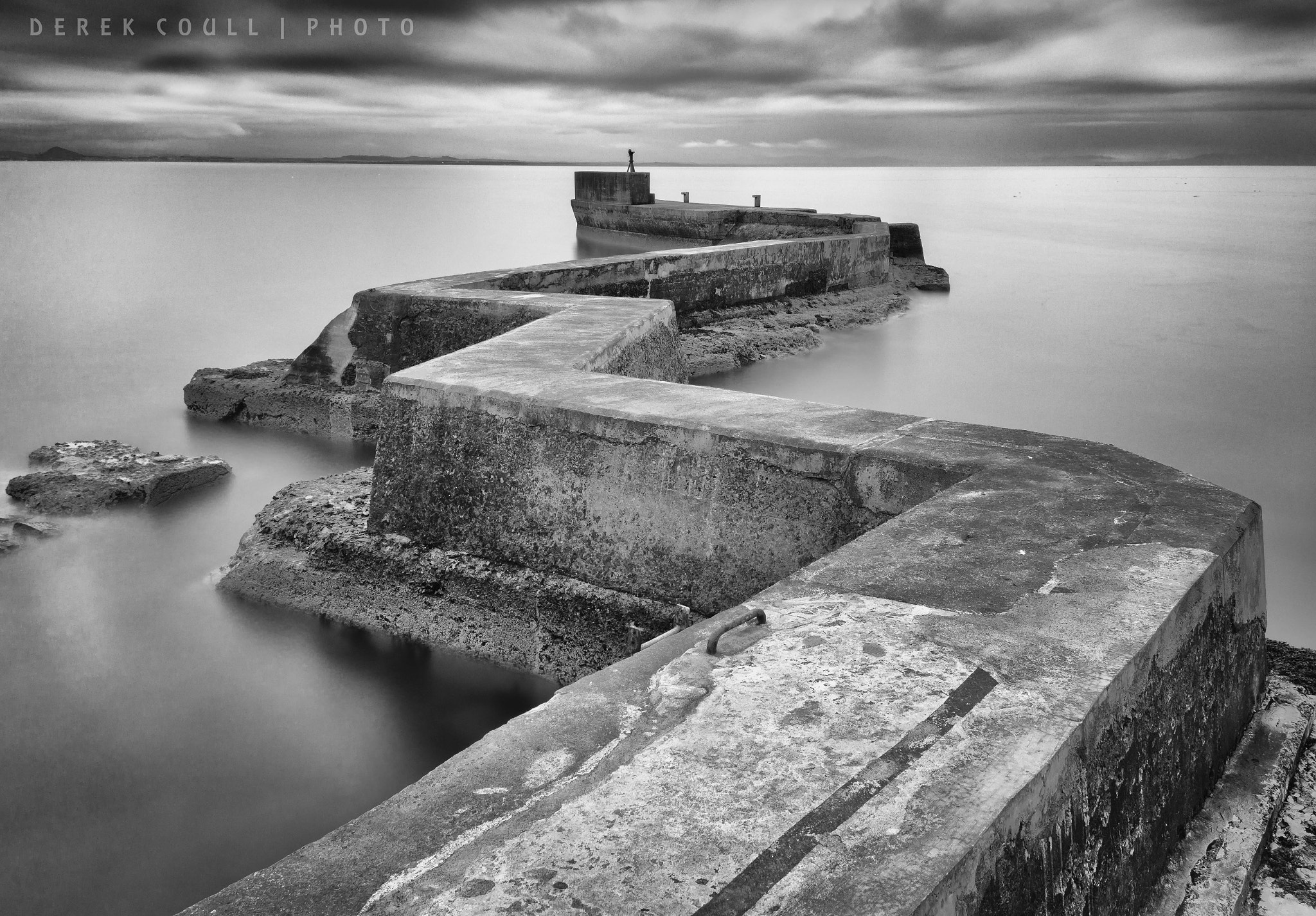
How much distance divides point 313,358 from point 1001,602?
5778 millimetres

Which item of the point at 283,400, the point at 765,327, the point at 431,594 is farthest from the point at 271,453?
the point at 765,327

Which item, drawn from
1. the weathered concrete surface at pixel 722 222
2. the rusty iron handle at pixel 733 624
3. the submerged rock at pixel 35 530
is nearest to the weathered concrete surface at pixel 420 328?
the submerged rock at pixel 35 530

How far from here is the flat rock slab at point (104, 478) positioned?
17.5 feet

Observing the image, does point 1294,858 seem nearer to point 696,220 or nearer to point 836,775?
point 836,775

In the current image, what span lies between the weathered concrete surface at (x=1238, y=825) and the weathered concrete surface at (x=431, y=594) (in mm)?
1536

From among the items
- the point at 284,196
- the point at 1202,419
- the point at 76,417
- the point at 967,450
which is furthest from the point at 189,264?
the point at 284,196

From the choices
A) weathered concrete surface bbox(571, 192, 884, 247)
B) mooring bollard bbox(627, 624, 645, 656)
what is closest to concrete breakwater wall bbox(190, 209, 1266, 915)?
mooring bollard bbox(627, 624, 645, 656)

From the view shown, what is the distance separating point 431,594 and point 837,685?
7.38 feet

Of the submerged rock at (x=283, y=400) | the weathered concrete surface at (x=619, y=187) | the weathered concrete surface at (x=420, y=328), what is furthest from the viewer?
the weathered concrete surface at (x=619, y=187)

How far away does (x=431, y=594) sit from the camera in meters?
3.72

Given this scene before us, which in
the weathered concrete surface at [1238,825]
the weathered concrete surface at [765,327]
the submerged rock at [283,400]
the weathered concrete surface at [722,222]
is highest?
the weathered concrete surface at [722,222]

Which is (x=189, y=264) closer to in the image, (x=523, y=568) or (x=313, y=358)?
(x=313, y=358)

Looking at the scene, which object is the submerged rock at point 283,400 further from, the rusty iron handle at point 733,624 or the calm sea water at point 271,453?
the rusty iron handle at point 733,624

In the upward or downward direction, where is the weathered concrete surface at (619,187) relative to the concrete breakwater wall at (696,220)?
upward
